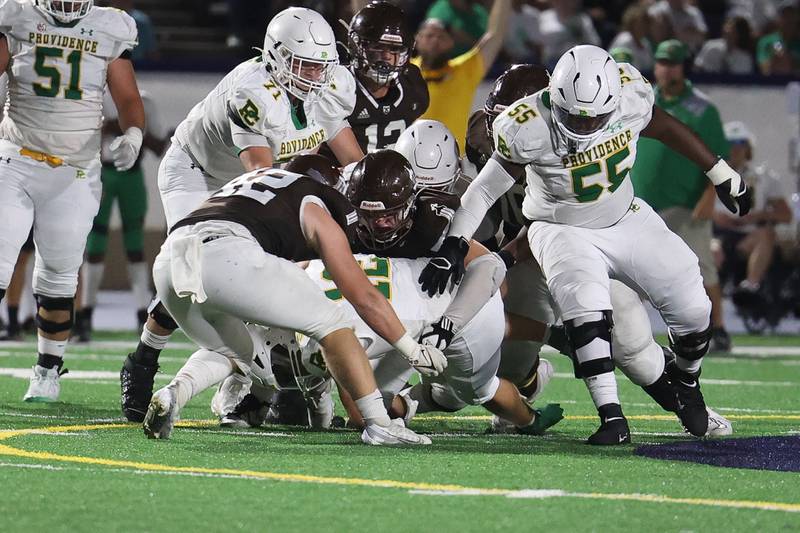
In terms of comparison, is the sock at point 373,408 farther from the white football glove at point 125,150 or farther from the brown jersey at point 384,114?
the brown jersey at point 384,114

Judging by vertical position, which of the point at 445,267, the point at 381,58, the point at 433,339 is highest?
the point at 381,58

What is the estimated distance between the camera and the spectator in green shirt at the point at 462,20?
12.4 metres

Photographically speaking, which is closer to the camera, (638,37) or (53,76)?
(53,76)

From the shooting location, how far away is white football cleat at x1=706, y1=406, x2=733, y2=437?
6.13m

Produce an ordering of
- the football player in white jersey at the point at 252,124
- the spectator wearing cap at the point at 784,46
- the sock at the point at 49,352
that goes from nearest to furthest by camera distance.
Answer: the football player in white jersey at the point at 252,124 < the sock at the point at 49,352 < the spectator wearing cap at the point at 784,46

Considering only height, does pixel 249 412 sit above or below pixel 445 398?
below

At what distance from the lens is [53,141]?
22.5 feet

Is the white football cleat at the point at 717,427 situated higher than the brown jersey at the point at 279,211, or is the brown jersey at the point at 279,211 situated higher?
the brown jersey at the point at 279,211

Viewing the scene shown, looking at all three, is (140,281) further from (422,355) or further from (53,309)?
(422,355)

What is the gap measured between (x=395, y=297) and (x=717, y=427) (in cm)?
145

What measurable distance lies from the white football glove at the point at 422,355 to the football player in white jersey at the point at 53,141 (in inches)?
81.6

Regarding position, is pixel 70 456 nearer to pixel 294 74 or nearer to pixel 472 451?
pixel 472 451

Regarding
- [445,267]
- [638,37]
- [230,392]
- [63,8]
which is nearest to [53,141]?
[63,8]

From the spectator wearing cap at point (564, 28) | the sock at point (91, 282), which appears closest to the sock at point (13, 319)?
the sock at point (91, 282)
